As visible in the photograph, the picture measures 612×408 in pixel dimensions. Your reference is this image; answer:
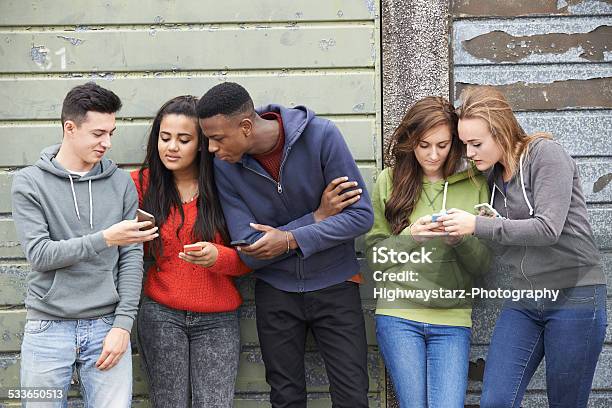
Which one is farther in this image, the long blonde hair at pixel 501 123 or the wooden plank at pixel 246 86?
the wooden plank at pixel 246 86

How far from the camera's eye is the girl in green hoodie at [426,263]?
11.9 feet

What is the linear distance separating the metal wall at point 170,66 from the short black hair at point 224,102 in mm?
601

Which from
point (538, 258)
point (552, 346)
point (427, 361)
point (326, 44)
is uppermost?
point (326, 44)

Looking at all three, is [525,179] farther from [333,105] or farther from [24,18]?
[24,18]

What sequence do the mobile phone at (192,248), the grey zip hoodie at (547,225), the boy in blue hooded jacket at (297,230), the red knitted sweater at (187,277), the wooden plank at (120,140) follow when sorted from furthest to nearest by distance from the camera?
the wooden plank at (120,140)
the red knitted sweater at (187,277)
the boy in blue hooded jacket at (297,230)
the mobile phone at (192,248)
the grey zip hoodie at (547,225)

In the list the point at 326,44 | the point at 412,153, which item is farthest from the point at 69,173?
the point at 412,153

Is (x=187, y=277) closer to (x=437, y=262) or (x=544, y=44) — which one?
(x=437, y=262)

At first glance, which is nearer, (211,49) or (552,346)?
(552,346)

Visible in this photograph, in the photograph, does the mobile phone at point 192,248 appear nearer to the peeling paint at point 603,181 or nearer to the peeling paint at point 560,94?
the peeling paint at point 560,94

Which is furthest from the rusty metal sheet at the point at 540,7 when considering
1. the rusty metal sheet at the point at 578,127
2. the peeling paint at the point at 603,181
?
the peeling paint at the point at 603,181

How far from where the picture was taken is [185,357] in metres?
3.76

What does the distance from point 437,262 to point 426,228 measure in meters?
0.30

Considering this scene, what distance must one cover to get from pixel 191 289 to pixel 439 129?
1.45 meters

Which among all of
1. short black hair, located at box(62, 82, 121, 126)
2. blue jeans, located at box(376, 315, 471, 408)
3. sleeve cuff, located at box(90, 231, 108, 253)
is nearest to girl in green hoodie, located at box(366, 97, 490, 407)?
blue jeans, located at box(376, 315, 471, 408)
